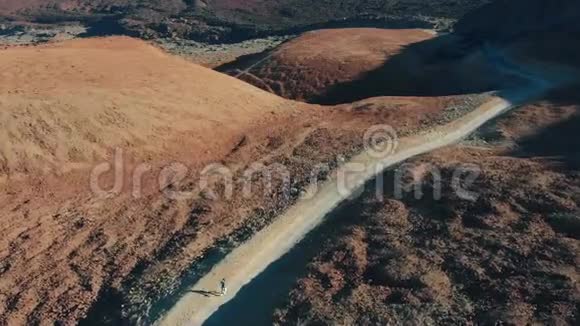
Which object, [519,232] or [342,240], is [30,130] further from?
[519,232]

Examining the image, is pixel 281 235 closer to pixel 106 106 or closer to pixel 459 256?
pixel 459 256

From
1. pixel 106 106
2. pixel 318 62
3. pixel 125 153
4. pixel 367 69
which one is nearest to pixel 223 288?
pixel 125 153

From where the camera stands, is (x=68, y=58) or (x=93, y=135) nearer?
(x=93, y=135)

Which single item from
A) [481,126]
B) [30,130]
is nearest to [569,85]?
[481,126]

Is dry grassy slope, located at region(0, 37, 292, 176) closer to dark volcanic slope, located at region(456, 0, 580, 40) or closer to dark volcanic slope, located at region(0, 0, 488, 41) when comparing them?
dark volcanic slope, located at region(456, 0, 580, 40)
